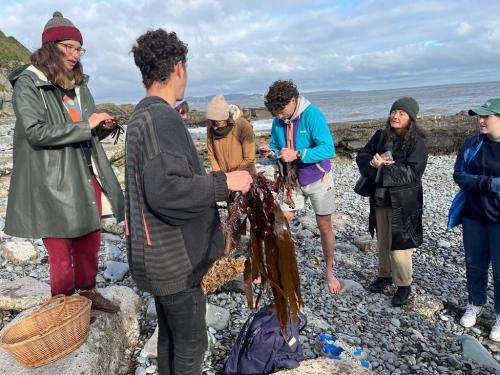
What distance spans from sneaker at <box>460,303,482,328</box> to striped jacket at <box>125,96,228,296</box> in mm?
3610

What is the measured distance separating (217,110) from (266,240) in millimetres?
3136

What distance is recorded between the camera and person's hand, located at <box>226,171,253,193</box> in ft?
7.36

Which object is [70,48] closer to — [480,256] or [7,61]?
[480,256]

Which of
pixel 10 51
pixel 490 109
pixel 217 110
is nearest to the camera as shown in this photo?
pixel 490 109

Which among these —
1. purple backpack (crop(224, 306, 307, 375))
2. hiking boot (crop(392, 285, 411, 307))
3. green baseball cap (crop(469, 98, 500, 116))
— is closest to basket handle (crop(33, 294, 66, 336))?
purple backpack (crop(224, 306, 307, 375))

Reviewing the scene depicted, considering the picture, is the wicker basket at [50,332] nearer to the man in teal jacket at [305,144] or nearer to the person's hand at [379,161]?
the man in teal jacket at [305,144]

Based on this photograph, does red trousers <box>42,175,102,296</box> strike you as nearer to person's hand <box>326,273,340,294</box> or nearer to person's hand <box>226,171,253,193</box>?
person's hand <box>226,171,253,193</box>

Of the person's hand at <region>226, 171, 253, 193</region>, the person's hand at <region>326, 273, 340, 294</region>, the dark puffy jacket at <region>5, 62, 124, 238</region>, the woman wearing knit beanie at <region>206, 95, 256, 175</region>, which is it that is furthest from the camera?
the woman wearing knit beanie at <region>206, 95, 256, 175</region>

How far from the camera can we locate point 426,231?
8.00m

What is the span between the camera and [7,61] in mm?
30062

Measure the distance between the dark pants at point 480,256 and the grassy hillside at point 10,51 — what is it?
3194 cm

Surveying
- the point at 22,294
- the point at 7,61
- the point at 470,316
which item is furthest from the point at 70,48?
the point at 7,61

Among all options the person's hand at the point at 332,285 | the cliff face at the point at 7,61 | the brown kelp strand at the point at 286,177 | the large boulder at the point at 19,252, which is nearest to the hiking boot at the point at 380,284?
the person's hand at the point at 332,285

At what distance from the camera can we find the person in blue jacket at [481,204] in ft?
Answer: 13.1
